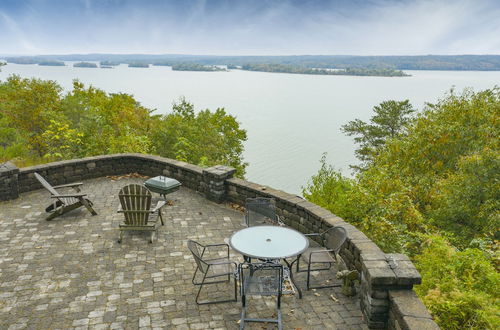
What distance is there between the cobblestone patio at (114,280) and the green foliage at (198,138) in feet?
60.1

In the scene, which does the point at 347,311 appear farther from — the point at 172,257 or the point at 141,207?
the point at 141,207

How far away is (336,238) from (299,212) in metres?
1.55

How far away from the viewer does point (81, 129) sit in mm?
23609

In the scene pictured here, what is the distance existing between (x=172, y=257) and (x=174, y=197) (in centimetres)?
282

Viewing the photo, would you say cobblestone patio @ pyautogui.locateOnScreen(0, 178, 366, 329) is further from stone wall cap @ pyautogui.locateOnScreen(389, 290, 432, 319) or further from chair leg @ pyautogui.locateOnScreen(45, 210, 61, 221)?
stone wall cap @ pyautogui.locateOnScreen(389, 290, 432, 319)

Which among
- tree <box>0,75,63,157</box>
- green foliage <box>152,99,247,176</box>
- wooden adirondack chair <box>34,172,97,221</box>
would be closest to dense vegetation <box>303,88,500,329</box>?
wooden adirondack chair <box>34,172,97,221</box>

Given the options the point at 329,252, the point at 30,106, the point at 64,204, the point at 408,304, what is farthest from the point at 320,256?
the point at 30,106

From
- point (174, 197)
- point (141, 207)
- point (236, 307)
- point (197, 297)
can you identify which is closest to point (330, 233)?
point (236, 307)

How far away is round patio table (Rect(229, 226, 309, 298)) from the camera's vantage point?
439 cm

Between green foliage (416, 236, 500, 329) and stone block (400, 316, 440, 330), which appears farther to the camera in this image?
green foliage (416, 236, 500, 329)

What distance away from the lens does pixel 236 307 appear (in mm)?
4480

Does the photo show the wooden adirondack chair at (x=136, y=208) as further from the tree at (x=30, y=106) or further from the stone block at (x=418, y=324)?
the tree at (x=30, y=106)

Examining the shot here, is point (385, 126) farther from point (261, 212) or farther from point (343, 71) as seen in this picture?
point (343, 71)

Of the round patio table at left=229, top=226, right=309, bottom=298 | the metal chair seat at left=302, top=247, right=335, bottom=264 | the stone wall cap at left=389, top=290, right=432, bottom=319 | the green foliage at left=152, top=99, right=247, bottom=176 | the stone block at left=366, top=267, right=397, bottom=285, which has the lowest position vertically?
the green foliage at left=152, top=99, right=247, bottom=176
